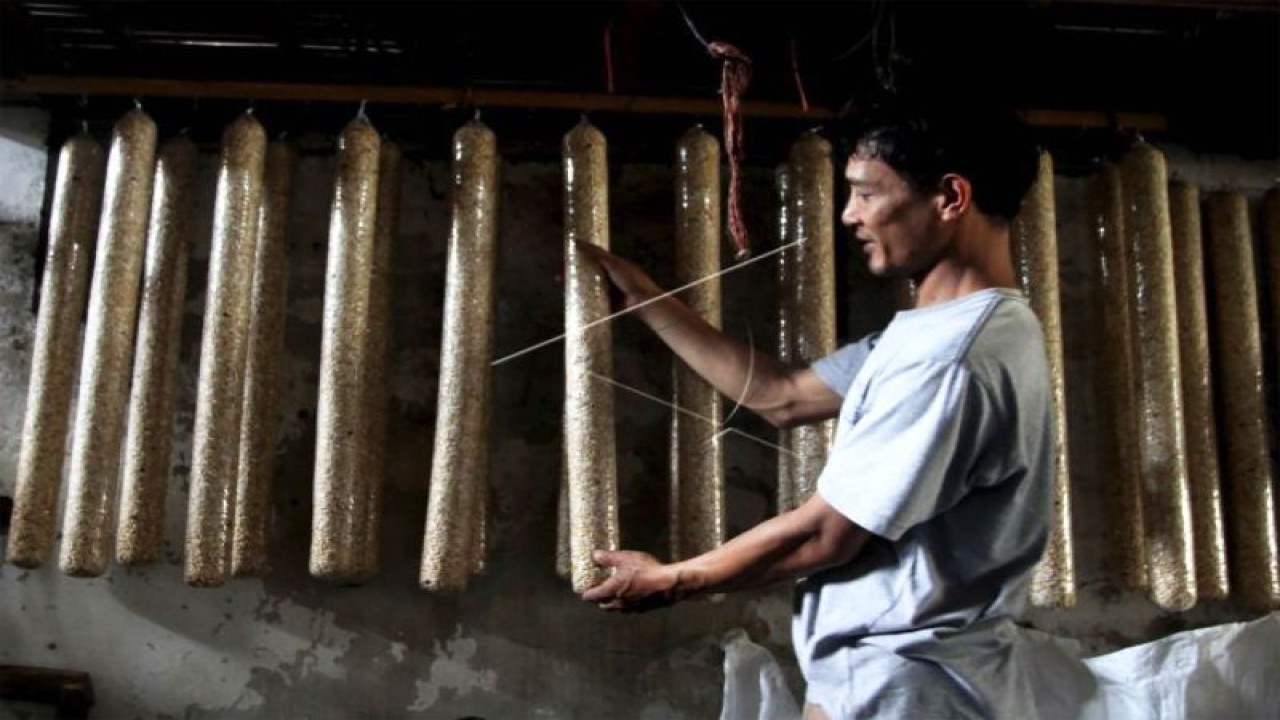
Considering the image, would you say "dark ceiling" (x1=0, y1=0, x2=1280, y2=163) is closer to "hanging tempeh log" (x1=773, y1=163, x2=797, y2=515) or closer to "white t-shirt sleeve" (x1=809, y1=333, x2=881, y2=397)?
"hanging tempeh log" (x1=773, y1=163, x2=797, y2=515)

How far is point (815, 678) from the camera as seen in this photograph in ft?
4.60

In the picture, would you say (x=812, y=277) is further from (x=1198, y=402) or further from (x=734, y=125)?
(x=1198, y=402)

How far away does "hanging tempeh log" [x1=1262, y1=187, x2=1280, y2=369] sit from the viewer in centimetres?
227

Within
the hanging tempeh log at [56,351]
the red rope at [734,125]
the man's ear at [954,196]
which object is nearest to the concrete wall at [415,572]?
the hanging tempeh log at [56,351]

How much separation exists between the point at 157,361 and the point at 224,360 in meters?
0.13

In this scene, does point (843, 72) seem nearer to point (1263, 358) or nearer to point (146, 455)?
point (1263, 358)

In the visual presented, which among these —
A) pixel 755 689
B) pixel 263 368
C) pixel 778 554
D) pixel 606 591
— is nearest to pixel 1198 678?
pixel 755 689

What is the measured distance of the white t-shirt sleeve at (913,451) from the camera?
4.05ft

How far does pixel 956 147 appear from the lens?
55.8 inches

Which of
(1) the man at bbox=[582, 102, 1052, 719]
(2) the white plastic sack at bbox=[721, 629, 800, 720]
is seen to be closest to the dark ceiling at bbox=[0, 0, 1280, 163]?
(1) the man at bbox=[582, 102, 1052, 719]

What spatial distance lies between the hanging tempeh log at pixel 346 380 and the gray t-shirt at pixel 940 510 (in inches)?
32.6

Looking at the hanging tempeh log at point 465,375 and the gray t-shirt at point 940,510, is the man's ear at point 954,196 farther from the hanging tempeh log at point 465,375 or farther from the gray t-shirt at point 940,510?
the hanging tempeh log at point 465,375

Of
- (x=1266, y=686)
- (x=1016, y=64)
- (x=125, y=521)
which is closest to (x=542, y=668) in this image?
(x=125, y=521)

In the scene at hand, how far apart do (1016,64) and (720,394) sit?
94 cm
